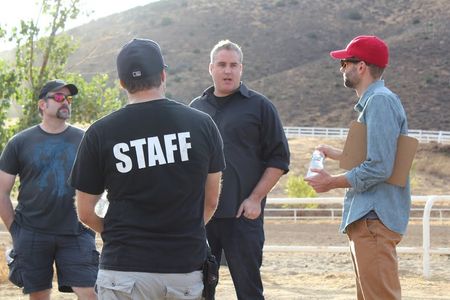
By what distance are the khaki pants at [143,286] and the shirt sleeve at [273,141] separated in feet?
6.48

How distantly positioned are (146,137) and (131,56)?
1.33 feet

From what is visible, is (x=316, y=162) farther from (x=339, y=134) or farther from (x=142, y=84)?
(x=339, y=134)

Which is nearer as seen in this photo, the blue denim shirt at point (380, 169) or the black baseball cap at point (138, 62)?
the black baseball cap at point (138, 62)

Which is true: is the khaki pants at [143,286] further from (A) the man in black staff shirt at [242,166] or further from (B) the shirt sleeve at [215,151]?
(A) the man in black staff shirt at [242,166]

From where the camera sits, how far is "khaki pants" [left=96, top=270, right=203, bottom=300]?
4.14 meters

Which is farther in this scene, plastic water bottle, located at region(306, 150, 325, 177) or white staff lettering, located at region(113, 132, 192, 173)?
plastic water bottle, located at region(306, 150, 325, 177)

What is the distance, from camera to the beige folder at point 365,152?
504 centimetres

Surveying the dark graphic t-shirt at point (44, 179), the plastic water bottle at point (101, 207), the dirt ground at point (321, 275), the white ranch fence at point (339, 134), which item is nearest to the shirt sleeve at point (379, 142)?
the plastic water bottle at point (101, 207)

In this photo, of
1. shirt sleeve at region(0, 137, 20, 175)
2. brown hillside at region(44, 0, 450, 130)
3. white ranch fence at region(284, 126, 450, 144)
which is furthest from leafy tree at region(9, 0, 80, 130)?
brown hillside at region(44, 0, 450, 130)

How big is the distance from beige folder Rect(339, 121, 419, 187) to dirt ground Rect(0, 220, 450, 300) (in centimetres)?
387

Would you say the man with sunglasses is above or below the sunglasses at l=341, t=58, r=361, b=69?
below

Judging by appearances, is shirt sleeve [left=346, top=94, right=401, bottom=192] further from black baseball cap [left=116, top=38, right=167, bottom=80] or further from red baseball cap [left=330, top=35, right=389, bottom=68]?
black baseball cap [left=116, top=38, right=167, bottom=80]

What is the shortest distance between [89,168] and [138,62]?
540mm

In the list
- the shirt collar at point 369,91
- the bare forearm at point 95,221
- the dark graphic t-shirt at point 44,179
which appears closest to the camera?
the bare forearm at point 95,221
